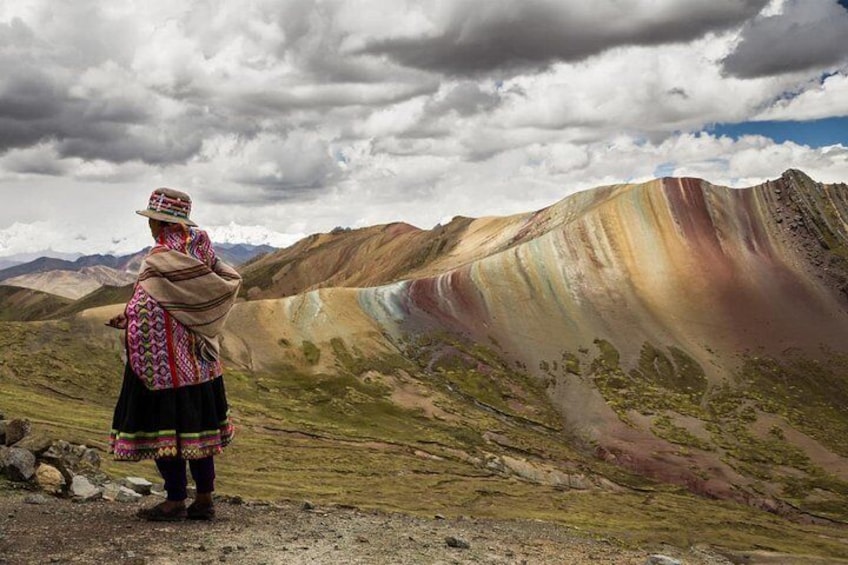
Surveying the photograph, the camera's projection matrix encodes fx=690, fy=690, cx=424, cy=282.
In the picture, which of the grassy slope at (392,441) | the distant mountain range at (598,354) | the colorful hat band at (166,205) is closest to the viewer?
the colorful hat band at (166,205)

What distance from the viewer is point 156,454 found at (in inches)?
398

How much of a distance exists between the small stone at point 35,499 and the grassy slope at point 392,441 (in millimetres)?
8017

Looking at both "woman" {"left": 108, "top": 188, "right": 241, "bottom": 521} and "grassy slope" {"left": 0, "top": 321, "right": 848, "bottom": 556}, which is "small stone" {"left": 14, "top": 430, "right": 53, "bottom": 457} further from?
"grassy slope" {"left": 0, "top": 321, "right": 848, "bottom": 556}

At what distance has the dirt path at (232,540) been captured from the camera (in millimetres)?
9172

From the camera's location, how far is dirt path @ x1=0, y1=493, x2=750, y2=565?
30.1 feet

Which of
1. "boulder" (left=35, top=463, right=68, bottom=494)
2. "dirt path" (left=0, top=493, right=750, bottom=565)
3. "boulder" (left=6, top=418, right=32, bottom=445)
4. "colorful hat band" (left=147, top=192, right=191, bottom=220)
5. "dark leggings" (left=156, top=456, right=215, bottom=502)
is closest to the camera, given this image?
"dirt path" (left=0, top=493, right=750, bottom=565)

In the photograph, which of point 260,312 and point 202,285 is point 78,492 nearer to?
point 202,285

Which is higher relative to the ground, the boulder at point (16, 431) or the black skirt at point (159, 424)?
the black skirt at point (159, 424)

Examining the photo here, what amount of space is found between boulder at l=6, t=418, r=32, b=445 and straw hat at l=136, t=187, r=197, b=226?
7239 mm

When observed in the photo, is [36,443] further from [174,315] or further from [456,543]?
[456,543]

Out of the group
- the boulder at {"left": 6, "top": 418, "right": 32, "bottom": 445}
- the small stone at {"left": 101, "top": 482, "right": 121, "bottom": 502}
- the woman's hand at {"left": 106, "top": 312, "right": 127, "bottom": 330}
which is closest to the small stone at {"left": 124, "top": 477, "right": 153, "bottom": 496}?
the small stone at {"left": 101, "top": 482, "right": 121, "bottom": 502}

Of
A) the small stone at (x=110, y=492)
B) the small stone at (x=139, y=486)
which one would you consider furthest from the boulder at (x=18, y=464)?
the small stone at (x=139, y=486)

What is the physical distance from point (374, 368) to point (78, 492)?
5815 centimetres

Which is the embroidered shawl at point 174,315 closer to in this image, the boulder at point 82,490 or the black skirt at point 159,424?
the black skirt at point 159,424
